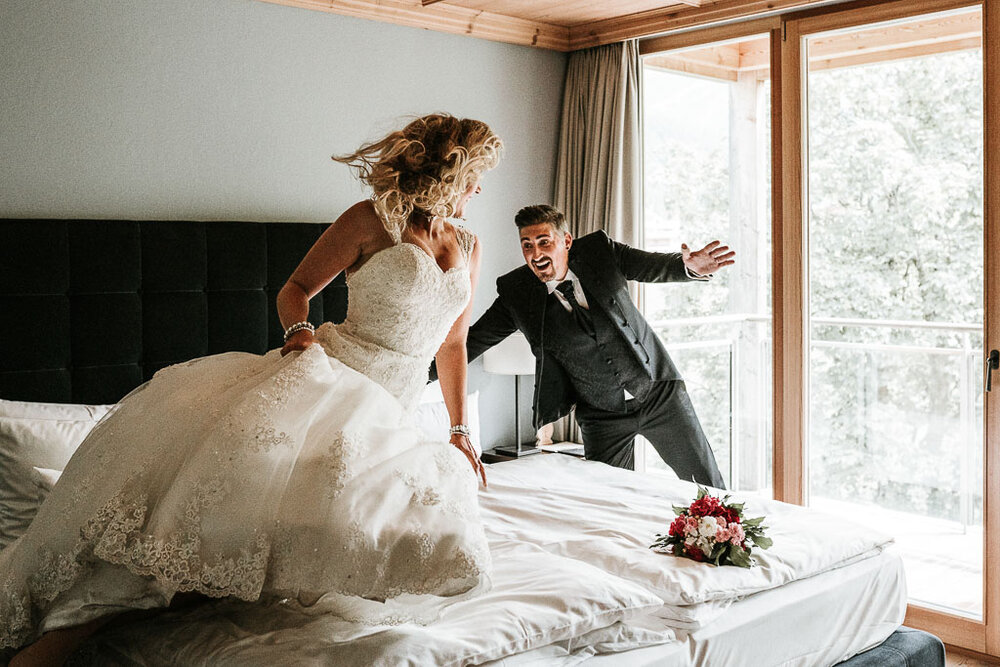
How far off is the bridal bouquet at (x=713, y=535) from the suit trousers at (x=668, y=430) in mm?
1110

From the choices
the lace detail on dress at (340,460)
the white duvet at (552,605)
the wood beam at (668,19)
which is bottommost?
the white duvet at (552,605)

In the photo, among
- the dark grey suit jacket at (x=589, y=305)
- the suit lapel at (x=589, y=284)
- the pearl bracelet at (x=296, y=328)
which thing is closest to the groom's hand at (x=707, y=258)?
the dark grey suit jacket at (x=589, y=305)

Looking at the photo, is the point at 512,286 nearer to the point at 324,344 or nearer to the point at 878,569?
the point at 324,344

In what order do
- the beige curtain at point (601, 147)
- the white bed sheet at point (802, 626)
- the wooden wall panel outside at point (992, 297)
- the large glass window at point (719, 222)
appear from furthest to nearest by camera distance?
the beige curtain at point (601, 147), the large glass window at point (719, 222), the wooden wall panel outside at point (992, 297), the white bed sheet at point (802, 626)

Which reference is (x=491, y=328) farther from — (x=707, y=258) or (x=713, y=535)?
(x=713, y=535)

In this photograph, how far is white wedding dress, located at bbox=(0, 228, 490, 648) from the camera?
1.92m

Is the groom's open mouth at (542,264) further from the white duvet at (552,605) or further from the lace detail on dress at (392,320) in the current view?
the lace detail on dress at (392,320)

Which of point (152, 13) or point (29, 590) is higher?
point (152, 13)

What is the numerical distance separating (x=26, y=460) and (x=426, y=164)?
1532 millimetres

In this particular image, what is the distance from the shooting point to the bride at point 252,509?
1923 mm

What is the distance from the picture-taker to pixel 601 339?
3.98 metres

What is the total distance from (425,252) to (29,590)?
1.29m

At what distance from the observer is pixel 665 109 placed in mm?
4891

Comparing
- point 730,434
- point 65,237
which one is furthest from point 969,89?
point 65,237
